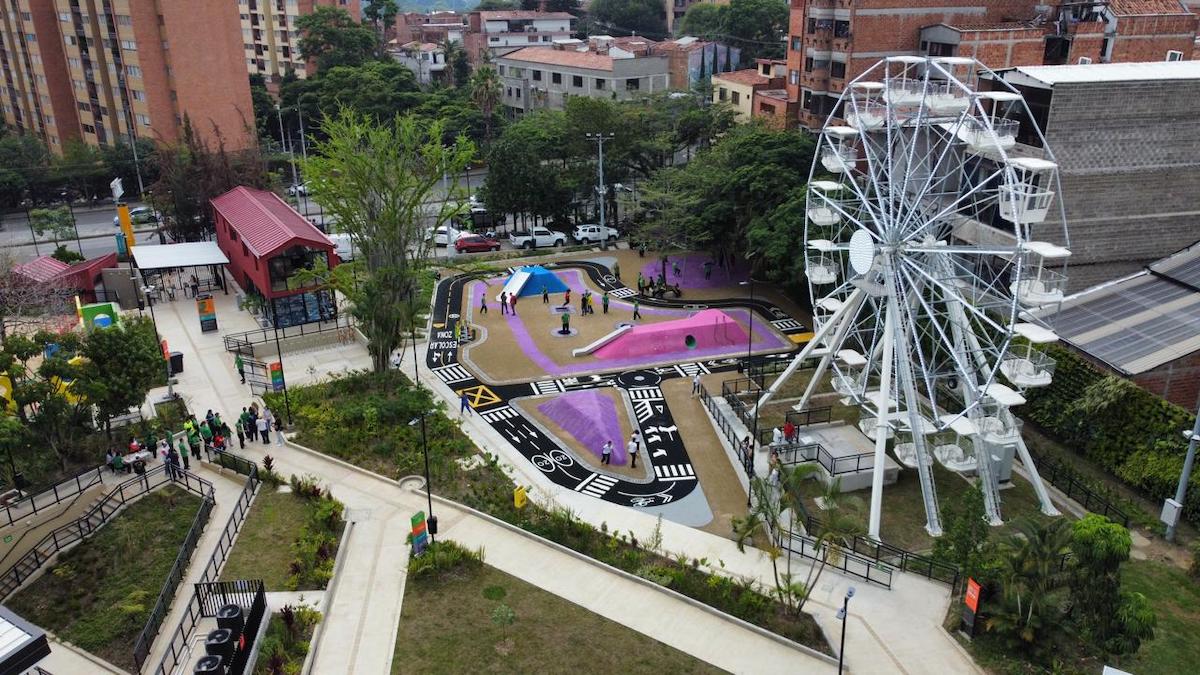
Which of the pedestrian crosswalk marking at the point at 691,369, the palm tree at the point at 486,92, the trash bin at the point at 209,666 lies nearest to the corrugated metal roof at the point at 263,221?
the pedestrian crosswalk marking at the point at 691,369

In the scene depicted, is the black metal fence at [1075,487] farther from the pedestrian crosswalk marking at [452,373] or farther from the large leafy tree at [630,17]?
the large leafy tree at [630,17]

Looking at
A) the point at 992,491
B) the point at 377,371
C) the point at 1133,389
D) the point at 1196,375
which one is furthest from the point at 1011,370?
the point at 377,371

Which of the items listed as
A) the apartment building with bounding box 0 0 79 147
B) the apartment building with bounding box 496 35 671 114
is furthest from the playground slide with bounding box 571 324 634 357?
the apartment building with bounding box 0 0 79 147

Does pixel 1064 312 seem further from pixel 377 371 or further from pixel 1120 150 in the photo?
pixel 377 371

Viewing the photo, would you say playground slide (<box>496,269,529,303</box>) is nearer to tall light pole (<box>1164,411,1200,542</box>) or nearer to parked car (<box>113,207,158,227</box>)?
parked car (<box>113,207,158,227</box>)

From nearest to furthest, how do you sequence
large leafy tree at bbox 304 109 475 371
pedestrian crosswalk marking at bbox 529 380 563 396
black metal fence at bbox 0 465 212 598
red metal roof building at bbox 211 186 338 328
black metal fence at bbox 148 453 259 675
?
1. black metal fence at bbox 148 453 259 675
2. black metal fence at bbox 0 465 212 598
3. large leafy tree at bbox 304 109 475 371
4. pedestrian crosswalk marking at bbox 529 380 563 396
5. red metal roof building at bbox 211 186 338 328

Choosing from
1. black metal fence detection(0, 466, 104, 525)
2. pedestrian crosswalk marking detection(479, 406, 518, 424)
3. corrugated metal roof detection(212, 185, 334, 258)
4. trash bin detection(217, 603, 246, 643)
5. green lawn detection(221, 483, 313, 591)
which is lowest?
pedestrian crosswalk marking detection(479, 406, 518, 424)

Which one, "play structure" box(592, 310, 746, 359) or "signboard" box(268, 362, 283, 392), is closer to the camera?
"signboard" box(268, 362, 283, 392)

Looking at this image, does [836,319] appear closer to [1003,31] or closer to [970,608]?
[970,608]
